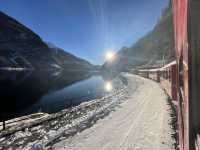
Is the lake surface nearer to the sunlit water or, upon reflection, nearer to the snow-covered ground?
the sunlit water

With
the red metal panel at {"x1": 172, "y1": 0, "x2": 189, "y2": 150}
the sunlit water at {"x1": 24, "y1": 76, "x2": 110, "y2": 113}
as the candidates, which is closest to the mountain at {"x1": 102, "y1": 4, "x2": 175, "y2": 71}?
the sunlit water at {"x1": 24, "y1": 76, "x2": 110, "y2": 113}

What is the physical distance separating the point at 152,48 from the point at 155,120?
11550cm

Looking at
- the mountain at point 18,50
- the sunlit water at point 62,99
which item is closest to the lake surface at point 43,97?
the sunlit water at point 62,99

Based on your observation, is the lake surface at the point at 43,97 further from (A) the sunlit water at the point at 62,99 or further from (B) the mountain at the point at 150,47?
(B) the mountain at the point at 150,47

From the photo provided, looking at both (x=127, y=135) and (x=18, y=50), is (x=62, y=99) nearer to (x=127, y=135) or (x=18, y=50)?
(x=127, y=135)

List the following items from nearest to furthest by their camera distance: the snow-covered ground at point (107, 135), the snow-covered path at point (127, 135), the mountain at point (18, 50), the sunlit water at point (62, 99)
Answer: the snow-covered path at point (127, 135), the snow-covered ground at point (107, 135), the sunlit water at point (62, 99), the mountain at point (18, 50)

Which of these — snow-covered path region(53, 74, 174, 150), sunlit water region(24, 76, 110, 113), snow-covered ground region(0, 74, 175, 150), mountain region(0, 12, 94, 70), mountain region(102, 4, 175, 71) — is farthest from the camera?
mountain region(0, 12, 94, 70)

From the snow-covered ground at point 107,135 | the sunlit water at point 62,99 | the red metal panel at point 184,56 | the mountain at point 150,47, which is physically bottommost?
the sunlit water at point 62,99

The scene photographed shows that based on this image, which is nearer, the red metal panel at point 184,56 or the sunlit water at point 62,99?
the red metal panel at point 184,56

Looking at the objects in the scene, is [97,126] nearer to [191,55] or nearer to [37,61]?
[191,55]

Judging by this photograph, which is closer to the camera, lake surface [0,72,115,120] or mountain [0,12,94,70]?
lake surface [0,72,115,120]

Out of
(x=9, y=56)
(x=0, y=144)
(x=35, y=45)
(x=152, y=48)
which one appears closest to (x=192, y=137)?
(x=0, y=144)

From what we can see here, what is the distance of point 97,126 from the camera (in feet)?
32.9

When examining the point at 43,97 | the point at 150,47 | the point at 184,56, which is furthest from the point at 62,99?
the point at 150,47
